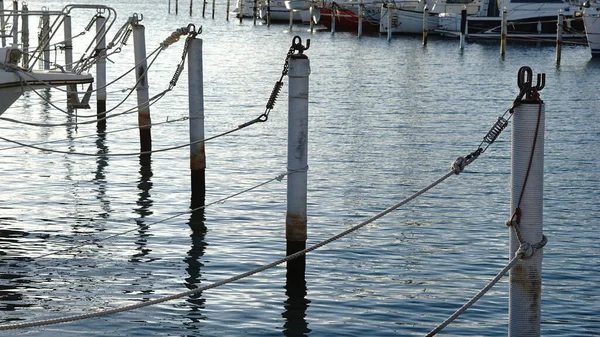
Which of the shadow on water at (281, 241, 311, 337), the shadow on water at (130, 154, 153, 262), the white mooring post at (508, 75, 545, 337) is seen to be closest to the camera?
the white mooring post at (508, 75, 545, 337)

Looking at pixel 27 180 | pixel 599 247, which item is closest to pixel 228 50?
pixel 27 180

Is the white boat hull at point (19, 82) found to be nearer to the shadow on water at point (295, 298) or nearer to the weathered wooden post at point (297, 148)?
the shadow on water at point (295, 298)

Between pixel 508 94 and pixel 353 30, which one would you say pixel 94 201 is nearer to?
pixel 508 94

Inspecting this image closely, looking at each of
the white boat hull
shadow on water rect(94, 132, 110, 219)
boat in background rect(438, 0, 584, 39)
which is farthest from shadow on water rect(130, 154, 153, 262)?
boat in background rect(438, 0, 584, 39)

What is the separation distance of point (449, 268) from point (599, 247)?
263cm

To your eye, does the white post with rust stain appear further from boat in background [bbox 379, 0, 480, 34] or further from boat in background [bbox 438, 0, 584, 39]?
boat in background [bbox 438, 0, 584, 39]

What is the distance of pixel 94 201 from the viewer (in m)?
16.9

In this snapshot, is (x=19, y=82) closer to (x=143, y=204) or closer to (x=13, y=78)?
(x=13, y=78)

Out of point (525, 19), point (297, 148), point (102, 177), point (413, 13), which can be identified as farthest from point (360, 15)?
point (297, 148)

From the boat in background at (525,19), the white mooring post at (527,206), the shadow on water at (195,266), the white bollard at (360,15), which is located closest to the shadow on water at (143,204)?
the shadow on water at (195,266)

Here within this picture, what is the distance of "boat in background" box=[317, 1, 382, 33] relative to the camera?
2810 inches

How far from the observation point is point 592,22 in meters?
49.8

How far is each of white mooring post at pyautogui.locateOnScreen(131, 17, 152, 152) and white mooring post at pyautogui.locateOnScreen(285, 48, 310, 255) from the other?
7670mm

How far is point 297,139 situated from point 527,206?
3.89 meters
